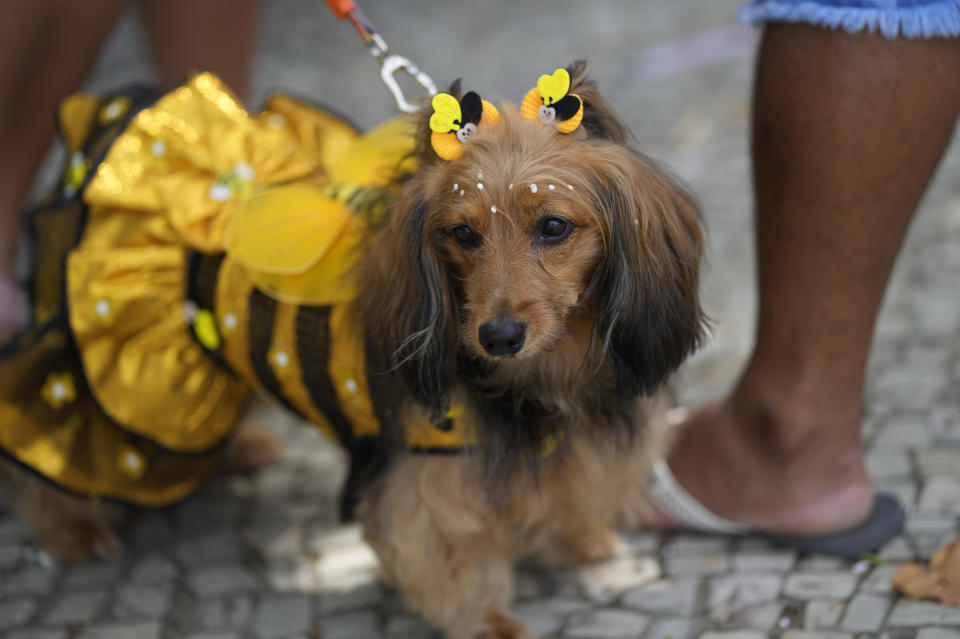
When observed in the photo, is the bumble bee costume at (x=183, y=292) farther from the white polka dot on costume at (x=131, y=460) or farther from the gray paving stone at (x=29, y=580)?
the gray paving stone at (x=29, y=580)

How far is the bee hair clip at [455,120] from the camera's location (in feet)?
6.44

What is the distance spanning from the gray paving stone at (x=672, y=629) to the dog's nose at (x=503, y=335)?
91cm

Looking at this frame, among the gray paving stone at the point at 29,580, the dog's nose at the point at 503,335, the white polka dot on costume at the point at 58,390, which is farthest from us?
the gray paving stone at the point at 29,580

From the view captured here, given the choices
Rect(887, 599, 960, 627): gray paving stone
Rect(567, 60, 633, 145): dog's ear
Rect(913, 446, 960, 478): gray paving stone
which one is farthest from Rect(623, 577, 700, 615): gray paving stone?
Rect(567, 60, 633, 145): dog's ear

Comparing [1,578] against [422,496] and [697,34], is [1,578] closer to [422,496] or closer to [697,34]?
[422,496]

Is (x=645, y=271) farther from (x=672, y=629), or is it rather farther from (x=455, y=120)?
(x=672, y=629)

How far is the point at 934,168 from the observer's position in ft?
7.71

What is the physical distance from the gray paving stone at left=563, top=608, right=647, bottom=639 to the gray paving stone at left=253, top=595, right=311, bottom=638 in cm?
68

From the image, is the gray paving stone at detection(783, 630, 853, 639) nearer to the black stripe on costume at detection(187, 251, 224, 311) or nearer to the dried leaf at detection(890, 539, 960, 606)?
the dried leaf at detection(890, 539, 960, 606)

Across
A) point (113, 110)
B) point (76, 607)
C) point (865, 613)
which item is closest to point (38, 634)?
point (76, 607)

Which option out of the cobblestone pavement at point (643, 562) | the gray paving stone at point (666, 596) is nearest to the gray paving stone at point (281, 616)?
the cobblestone pavement at point (643, 562)

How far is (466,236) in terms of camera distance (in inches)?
79.0

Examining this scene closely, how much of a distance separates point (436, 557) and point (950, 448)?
1500 mm

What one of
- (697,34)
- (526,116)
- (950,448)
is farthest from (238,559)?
(697,34)
